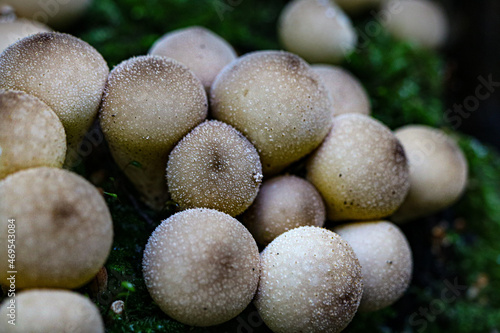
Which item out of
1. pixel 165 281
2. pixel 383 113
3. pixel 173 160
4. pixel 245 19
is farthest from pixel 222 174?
pixel 245 19

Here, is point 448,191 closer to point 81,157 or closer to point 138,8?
point 81,157

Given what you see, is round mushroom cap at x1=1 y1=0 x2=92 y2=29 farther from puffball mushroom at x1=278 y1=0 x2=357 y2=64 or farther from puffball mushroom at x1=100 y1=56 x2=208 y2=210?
puffball mushroom at x1=278 y1=0 x2=357 y2=64

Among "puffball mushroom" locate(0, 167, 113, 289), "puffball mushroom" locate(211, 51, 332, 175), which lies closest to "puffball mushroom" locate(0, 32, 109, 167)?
"puffball mushroom" locate(0, 167, 113, 289)

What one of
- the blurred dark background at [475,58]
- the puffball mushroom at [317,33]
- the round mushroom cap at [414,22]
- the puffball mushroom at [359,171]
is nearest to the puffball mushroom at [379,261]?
the puffball mushroom at [359,171]

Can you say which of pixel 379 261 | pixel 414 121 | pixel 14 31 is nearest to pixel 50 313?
pixel 379 261

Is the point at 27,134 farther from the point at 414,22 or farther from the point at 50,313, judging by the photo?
the point at 414,22

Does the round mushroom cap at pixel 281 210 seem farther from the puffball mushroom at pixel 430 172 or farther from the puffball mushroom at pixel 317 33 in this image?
the puffball mushroom at pixel 317 33
